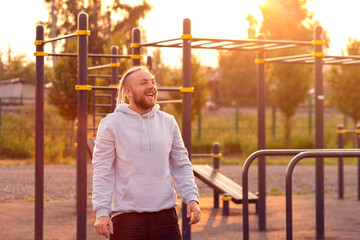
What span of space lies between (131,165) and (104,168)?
5.6 inches

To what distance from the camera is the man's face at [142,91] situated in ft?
10.8

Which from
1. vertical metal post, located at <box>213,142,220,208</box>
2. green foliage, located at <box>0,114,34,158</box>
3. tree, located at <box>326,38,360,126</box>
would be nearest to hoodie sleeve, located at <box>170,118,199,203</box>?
vertical metal post, located at <box>213,142,220,208</box>

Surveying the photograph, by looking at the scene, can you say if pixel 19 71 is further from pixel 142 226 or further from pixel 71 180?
pixel 142 226

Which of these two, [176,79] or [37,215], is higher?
[176,79]

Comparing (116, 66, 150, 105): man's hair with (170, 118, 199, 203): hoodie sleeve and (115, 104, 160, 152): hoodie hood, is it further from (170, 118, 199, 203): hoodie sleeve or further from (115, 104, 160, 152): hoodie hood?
(170, 118, 199, 203): hoodie sleeve

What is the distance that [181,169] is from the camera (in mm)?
3445

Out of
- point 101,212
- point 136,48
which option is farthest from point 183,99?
point 101,212

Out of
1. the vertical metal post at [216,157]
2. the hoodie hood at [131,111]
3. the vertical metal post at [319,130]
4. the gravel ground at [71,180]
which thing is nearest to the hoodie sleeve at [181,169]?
the hoodie hood at [131,111]

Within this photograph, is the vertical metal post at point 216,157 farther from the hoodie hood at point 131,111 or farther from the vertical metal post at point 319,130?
the hoodie hood at point 131,111

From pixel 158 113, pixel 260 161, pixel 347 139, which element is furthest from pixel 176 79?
pixel 158 113

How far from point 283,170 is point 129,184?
11.7 meters

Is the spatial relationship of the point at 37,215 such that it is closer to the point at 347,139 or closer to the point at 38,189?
the point at 38,189

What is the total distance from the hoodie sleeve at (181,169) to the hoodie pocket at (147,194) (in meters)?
0.14

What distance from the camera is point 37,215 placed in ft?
20.4
